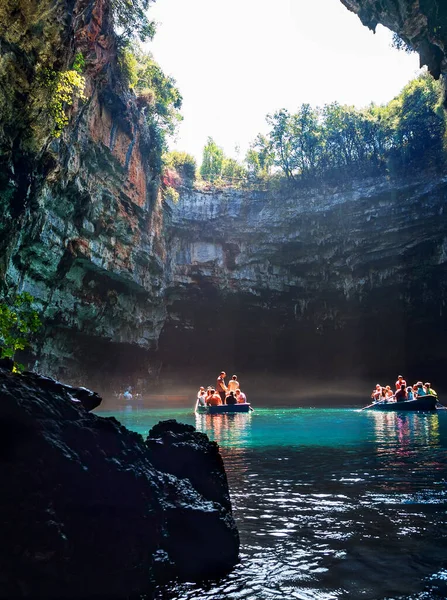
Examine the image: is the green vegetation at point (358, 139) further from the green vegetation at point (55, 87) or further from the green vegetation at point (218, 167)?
the green vegetation at point (55, 87)

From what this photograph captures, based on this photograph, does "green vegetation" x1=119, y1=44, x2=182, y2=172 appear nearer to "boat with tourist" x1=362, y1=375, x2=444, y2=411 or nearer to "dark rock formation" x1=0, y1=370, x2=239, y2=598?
Result: "boat with tourist" x1=362, y1=375, x2=444, y2=411

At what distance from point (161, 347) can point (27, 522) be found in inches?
1281

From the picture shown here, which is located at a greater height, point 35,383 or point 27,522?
point 35,383

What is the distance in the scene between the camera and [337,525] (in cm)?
417

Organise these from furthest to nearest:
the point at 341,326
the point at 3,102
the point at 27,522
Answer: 1. the point at 341,326
2. the point at 3,102
3. the point at 27,522

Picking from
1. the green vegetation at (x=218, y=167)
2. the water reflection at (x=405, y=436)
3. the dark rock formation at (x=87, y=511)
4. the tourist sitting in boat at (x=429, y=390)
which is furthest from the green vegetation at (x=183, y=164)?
the dark rock formation at (x=87, y=511)

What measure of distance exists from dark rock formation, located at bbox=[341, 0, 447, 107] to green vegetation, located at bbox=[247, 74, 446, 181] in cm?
1495

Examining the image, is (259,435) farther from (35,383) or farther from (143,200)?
(143,200)

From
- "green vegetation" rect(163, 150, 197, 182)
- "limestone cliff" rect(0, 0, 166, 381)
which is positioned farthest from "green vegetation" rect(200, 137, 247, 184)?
"limestone cliff" rect(0, 0, 166, 381)

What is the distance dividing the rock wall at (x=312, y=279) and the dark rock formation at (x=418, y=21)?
1423 cm

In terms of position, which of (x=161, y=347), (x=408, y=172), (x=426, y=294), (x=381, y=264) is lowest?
(x=161, y=347)

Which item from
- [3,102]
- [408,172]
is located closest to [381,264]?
[408,172]

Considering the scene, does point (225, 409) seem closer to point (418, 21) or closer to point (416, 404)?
point (416, 404)

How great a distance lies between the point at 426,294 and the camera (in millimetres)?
30297
